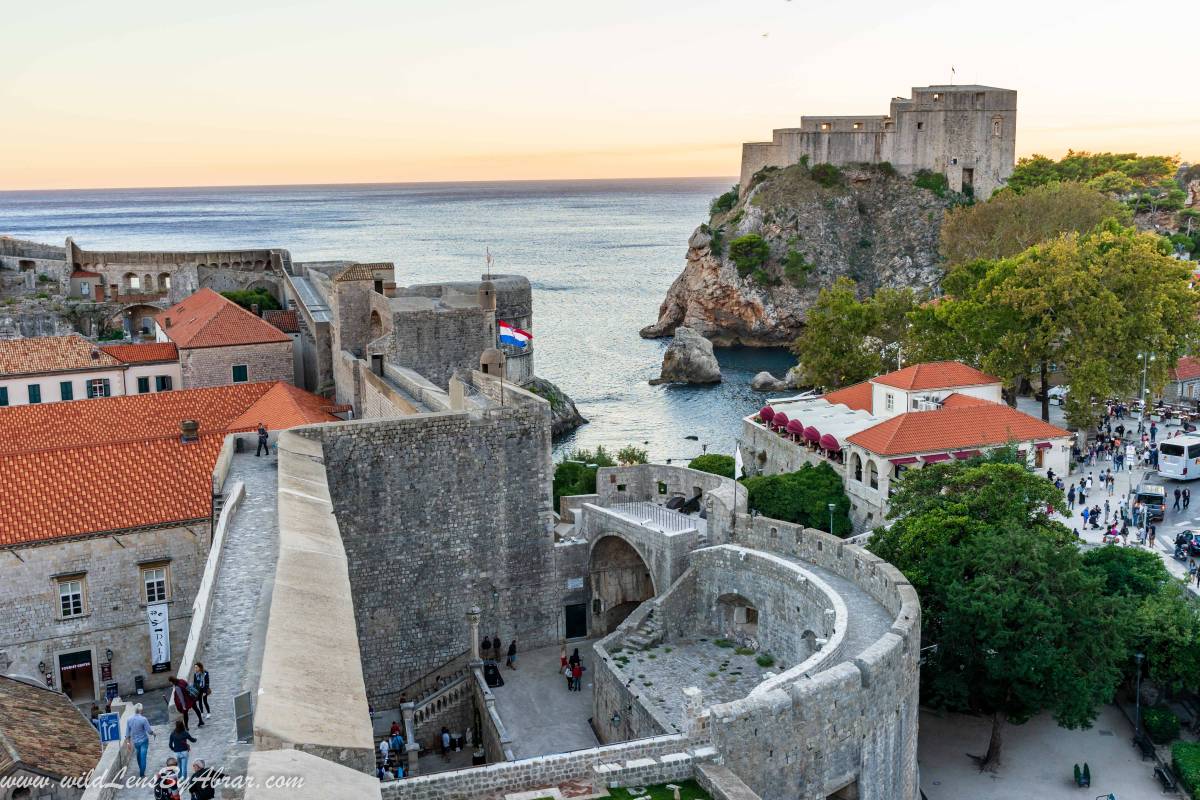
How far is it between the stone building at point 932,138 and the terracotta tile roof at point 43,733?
89.6 meters

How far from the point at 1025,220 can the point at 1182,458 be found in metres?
27.2

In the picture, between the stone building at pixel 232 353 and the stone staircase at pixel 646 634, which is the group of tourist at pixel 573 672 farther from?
the stone building at pixel 232 353

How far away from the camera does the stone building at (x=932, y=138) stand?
94062 mm

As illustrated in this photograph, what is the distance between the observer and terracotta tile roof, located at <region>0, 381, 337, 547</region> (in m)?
21.6

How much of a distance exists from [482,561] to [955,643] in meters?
9.51

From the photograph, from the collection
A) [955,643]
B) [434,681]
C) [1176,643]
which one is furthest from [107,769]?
[1176,643]

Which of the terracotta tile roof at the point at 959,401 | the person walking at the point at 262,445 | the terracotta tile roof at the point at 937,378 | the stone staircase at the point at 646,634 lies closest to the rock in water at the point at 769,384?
the terracotta tile roof at the point at 937,378

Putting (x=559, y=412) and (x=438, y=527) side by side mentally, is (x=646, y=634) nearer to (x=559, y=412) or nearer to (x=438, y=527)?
(x=438, y=527)

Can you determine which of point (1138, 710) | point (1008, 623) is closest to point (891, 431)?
point (1138, 710)

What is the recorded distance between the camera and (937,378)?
3809cm

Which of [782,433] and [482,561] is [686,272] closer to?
[782,433]

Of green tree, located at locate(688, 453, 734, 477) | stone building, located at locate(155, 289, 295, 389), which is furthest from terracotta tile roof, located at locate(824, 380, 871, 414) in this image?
Result: stone building, located at locate(155, 289, 295, 389)

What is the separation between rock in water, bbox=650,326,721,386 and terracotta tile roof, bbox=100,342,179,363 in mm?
38329

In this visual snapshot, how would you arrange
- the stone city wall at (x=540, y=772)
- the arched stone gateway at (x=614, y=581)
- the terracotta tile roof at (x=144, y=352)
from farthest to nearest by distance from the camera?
the terracotta tile roof at (x=144, y=352), the arched stone gateway at (x=614, y=581), the stone city wall at (x=540, y=772)
